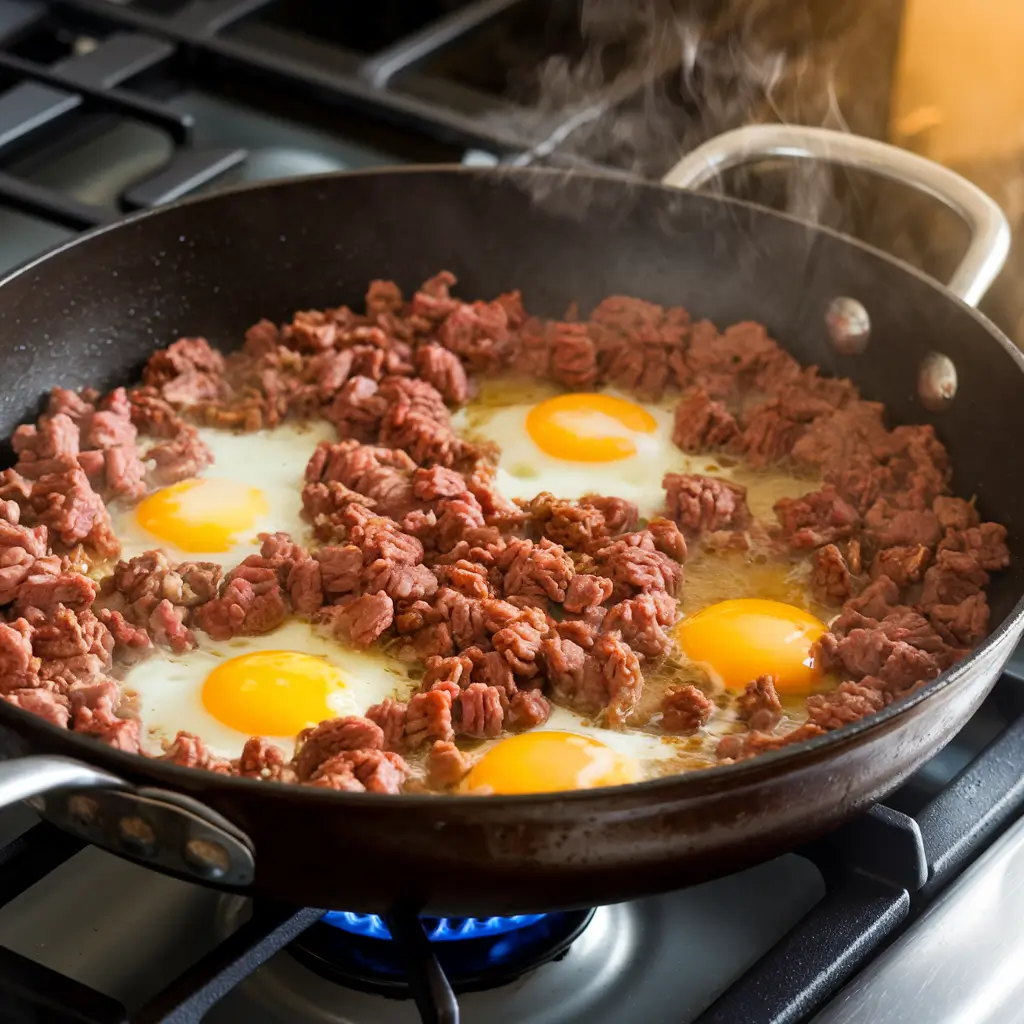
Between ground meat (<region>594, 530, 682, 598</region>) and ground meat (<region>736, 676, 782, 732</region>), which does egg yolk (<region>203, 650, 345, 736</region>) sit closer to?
ground meat (<region>594, 530, 682, 598</region>)

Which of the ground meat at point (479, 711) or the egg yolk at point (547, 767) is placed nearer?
the egg yolk at point (547, 767)

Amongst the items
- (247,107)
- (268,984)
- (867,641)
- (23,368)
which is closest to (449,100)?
(247,107)

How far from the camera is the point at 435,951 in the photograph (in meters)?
1.79

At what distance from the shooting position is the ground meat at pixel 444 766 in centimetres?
182

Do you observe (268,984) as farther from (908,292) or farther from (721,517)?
(908,292)

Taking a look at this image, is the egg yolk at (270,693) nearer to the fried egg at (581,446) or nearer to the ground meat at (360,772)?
the ground meat at (360,772)

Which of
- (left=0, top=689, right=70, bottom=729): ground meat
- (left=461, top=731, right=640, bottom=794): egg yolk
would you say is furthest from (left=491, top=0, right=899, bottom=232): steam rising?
(left=0, top=689, right=70, bottom=729): ground meat

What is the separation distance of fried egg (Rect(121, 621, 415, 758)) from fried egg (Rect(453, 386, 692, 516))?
53 cm

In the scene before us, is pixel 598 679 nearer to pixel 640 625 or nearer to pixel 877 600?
pixel 640 625

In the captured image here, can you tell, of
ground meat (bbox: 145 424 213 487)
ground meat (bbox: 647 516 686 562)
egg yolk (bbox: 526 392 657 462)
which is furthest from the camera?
egg yolk (bbox: 526 392 657 462)

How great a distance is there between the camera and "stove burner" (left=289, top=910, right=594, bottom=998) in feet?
5.84

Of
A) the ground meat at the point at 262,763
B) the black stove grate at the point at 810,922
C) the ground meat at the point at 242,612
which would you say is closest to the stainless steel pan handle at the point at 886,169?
the black stove grate at the point at 810,922

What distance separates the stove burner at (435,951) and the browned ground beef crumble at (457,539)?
7.7 inches

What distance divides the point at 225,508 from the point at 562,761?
845 millimetres
